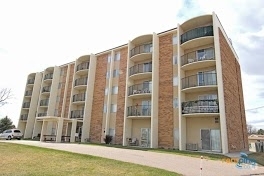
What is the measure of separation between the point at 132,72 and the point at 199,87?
388 inches

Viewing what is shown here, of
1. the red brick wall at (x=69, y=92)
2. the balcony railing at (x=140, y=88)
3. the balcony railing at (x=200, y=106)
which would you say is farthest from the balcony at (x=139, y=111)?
the red brick wall at (x=69, y=92)

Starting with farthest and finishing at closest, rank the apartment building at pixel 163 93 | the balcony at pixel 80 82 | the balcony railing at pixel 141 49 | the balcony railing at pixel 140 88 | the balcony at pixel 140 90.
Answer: the balcony at pixel 80 82 < the balcony railing at pixel 141 49 < the balcony railing at pixel 140 88 < the balcony at pixel 140 90 < the apartment building at pixel 163 93

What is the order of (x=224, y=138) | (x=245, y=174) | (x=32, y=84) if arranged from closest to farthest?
(x=245, y=174)
(x=224, y=138)
(x=32, y=84)

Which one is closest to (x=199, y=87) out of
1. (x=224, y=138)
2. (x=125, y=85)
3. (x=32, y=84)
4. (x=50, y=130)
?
(x=224, y=138)

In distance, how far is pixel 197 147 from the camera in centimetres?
2080

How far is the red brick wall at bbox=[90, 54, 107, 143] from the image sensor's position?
29.9 m

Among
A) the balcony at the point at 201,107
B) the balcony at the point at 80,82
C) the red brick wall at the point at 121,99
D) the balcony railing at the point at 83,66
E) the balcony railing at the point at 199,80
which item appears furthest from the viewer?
the balcony railing at the point at 83,66

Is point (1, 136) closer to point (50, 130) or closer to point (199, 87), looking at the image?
point (50, 130)

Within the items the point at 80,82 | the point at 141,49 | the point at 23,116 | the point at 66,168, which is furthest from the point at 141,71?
the point at 23,116

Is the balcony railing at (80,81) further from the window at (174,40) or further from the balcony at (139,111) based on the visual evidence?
the window at (174,40)

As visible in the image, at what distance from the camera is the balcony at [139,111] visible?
24.6m

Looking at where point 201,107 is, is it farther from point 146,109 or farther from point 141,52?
point 141,52

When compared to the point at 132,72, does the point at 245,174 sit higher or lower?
lower

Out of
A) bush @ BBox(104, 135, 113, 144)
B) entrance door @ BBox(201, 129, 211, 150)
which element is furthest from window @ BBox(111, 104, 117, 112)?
entrance door @ BBox(201, 129, 211, 150)
